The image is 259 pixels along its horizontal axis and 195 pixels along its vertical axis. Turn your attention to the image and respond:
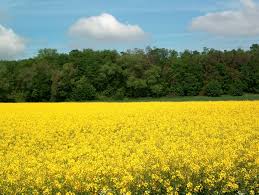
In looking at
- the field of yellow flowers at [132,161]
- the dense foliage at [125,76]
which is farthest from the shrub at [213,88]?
the field of yellow flowers at [132,161]

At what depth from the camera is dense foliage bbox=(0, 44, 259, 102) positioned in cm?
6419

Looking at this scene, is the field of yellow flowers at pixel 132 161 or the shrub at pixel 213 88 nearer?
the field of yellow flowers at pixel 132 161

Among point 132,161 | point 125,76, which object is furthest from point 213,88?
point 132,161

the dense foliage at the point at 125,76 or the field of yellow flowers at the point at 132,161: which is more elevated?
the dense foliage at the point at 125,76

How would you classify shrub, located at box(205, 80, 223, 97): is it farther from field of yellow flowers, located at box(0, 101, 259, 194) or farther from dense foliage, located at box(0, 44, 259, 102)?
field of yellow flowers, located at box(0, 101, 259, 194)

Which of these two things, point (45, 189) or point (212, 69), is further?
point (212, 69)

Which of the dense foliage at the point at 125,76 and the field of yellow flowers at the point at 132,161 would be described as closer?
the field of yellow flowers at the point at 132,161

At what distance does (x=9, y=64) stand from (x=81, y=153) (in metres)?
62.9

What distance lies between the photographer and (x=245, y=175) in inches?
389

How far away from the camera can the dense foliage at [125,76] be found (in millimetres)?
64188

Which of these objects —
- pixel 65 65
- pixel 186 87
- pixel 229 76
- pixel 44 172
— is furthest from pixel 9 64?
pixel 44 172

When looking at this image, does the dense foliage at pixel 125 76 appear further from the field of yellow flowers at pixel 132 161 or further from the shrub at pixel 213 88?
the field of yellow flowers at pixel 132 161

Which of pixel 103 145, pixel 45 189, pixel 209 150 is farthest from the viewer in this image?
pixel 103 145

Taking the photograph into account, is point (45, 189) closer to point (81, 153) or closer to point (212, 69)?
point (81, 153)
